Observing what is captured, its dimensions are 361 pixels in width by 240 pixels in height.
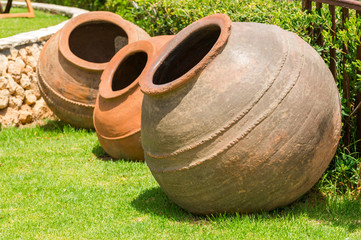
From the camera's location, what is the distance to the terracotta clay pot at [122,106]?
19.9 feet

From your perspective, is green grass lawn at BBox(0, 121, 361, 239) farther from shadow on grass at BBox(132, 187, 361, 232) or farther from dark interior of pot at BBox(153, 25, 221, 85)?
dark interior of pot at BBox(153, 25, 221, 85)

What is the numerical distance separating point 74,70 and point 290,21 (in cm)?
302

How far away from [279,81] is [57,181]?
2723 millimetres

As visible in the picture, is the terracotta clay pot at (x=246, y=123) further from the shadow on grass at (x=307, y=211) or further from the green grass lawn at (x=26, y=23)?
the green grass lawn at (x=26, y=23)

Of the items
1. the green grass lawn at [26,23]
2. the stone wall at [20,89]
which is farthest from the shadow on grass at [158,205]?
the green grass lawn at [26,23]

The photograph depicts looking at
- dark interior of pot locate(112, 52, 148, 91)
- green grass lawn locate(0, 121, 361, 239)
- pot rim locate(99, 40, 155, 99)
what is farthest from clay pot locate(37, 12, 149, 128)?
green grass lawn locate(0, 121, 361, 239)

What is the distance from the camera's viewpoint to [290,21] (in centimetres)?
540

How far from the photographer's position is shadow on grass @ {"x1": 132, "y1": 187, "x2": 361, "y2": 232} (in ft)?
14.6

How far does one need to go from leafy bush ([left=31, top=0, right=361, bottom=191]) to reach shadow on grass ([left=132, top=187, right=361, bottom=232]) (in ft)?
0.67

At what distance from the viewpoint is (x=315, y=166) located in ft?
14.1

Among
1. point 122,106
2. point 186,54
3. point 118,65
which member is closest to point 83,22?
point 118,65

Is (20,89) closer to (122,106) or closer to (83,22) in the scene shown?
(83,22)

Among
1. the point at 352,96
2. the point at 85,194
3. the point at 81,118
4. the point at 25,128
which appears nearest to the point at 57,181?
the point at 85,194

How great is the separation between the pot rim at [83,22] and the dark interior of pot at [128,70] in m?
0.59
